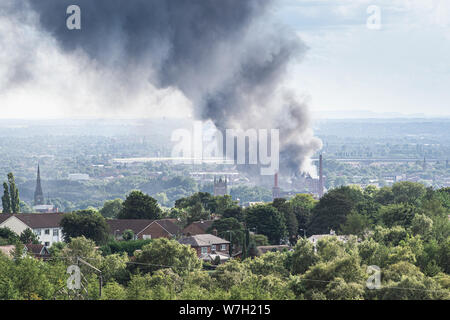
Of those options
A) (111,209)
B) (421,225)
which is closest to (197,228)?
(421,225)

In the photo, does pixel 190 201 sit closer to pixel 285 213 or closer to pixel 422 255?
pixel 285 213

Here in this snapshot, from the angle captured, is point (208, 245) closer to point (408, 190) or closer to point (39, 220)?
point (39, 220)

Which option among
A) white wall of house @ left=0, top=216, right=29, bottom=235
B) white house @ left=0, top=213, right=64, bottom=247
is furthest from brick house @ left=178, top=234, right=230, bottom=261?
white wall of house @ left=0, top=216, right=29, bottom=235

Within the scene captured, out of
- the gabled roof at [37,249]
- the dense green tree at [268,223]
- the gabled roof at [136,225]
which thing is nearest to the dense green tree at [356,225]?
the dense green tree at [268,223]

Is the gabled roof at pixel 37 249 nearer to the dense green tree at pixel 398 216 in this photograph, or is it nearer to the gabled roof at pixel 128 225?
the gabled roof at pixel 128 225
